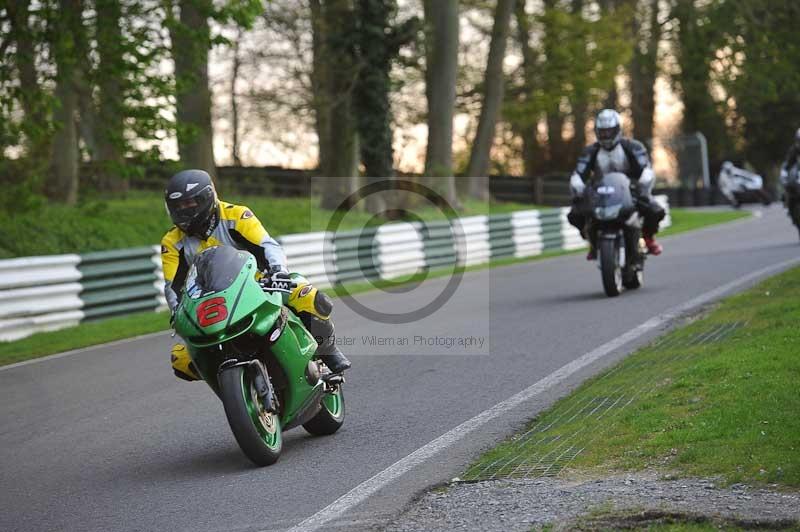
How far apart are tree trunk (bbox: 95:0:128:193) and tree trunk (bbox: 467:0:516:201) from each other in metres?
16.4

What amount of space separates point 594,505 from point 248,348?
242 centimetres

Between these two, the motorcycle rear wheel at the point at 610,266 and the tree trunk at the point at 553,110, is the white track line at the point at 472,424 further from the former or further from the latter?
the tree trunk at the point at 553,110

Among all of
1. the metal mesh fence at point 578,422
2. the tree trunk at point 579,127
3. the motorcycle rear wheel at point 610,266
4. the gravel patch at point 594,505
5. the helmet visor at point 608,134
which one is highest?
the tree trunk at point 579,127

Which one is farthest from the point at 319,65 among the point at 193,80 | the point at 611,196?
the point at 611,196

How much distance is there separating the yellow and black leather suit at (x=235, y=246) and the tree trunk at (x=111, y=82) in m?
13.2

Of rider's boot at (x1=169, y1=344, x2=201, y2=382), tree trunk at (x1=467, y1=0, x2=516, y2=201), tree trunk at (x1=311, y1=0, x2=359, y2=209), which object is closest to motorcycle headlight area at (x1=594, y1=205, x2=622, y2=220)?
rider's boot at (x1=169, y1=344, x2=201, y2=382)

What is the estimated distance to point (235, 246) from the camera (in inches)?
295

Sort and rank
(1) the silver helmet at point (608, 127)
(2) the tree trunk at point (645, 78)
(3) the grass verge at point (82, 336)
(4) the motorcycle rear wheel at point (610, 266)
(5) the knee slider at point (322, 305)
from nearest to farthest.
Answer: (5) the knee slider at point (322, 305)
(3) the grass verge at point (82, 336)
(4) the motorcycle rear wheel at point (610, 266)
(1) the silver helmet at point (608, 127)
(2) the tree trunk at point (645, 78)

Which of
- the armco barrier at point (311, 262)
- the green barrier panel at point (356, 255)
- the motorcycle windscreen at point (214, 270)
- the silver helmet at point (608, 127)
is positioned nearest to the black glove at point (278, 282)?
the motorcycle windscreen at point (214, 270)

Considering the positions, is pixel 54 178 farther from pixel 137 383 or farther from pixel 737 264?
pixel 137 383

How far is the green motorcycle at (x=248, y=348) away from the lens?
6.64 m

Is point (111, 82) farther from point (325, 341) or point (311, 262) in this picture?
point (325, 341)

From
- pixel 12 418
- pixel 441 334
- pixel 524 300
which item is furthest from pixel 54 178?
pixel 12 418

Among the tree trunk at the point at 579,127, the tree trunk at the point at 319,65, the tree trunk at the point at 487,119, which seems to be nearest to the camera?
the tree trunk at the point at 319,65
